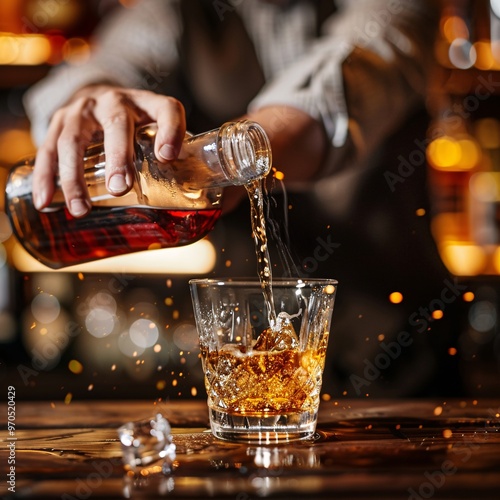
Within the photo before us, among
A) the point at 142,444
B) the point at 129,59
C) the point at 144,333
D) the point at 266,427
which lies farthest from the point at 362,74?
the point at 144,333

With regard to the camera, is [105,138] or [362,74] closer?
[105,138]

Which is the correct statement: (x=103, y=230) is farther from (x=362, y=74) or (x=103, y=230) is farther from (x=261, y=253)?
(x=362, y=74)

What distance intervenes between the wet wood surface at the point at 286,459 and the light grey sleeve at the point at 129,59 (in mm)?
755

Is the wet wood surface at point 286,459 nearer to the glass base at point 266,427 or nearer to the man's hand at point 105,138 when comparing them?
the glass base at point 266,427

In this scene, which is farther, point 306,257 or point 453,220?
point 453,220

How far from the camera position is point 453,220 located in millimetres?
2387

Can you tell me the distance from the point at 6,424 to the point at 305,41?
1207mm

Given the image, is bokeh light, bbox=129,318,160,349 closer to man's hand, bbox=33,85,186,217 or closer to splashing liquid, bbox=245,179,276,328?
man's hand, bbox=33,85,186,217

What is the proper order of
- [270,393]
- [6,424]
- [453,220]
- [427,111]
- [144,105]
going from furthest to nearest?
[453,220]
[427,111]
[144,105]
[6,424]
[270,393]

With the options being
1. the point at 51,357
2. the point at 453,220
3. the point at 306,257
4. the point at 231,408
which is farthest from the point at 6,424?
the point at 453,220

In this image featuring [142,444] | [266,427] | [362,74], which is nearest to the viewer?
[142,444]

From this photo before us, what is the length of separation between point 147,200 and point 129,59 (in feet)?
2.75

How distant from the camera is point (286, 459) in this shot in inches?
25.2

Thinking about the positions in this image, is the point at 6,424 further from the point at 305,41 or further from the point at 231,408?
the point at 305,41
